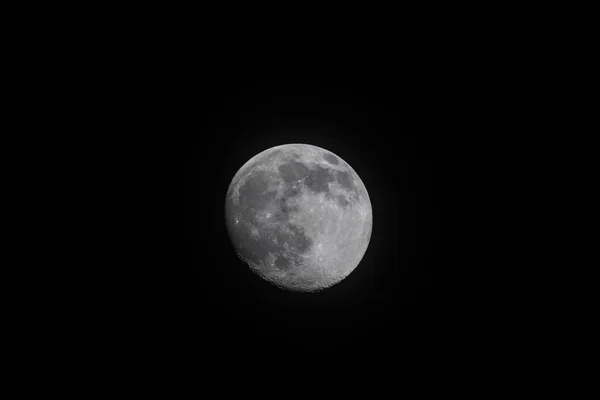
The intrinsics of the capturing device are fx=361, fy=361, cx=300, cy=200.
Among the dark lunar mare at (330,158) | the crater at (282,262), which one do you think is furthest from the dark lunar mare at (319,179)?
the crater at (282,262)

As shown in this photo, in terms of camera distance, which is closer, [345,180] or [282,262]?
[282,262]

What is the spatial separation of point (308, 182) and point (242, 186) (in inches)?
27.1

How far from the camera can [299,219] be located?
3344 millimetres

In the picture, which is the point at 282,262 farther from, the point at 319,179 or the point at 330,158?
the point at 330,158

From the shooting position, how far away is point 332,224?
11.1 ft

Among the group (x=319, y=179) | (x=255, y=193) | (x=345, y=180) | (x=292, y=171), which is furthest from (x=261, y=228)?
(x=345, y=180)

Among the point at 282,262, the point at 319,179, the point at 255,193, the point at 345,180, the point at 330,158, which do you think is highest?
the point at 330,158

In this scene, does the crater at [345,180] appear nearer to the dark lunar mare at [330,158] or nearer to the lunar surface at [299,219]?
the lunar surface at [299,219]

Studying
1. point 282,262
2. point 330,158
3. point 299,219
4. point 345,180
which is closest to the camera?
point 299,219

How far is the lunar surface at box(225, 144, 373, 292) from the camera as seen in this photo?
11.1ft

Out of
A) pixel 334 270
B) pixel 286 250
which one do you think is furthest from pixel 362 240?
pixel 286 250

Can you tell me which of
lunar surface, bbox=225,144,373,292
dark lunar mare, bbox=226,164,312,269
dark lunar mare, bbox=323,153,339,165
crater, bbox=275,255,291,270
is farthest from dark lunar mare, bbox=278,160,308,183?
crater, bbox=275,255,291,270

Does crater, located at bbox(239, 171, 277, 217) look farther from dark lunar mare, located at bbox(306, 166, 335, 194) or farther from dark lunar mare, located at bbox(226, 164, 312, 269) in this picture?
dark lunar mare, located at bbox(306, 166, 335, 194)

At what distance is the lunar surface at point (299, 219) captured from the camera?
3.37 m
